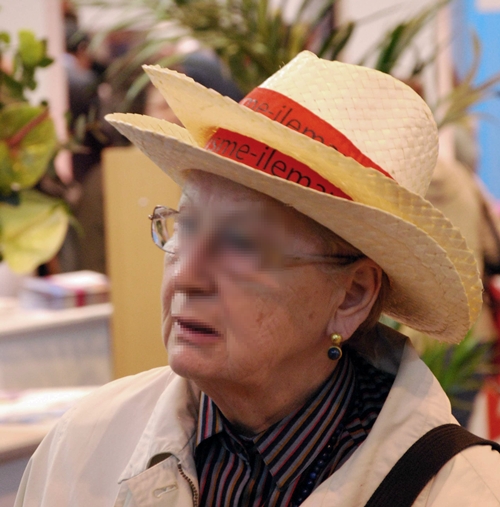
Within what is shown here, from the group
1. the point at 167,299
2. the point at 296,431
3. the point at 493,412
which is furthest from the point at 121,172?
the point at 493,412

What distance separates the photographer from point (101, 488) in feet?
3.61

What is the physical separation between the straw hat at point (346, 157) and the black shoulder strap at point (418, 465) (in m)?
0.20

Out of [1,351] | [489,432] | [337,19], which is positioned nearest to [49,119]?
[1,351]

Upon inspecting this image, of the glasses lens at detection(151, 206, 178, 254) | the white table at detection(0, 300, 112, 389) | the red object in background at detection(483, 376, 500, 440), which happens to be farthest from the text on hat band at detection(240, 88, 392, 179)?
the red object in background at detection(483, 376, 500, 440)

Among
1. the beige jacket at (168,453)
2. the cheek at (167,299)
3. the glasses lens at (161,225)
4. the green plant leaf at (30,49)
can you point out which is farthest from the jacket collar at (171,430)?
the green plant leaf at (30,49)

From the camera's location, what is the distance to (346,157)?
2.93ft

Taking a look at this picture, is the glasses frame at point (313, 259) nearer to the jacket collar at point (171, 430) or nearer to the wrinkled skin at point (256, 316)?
the wrinkled skin at point (256, 316)

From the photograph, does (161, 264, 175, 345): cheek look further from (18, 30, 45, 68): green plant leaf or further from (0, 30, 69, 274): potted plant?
(18, 30, 45, 68): green plant leaf

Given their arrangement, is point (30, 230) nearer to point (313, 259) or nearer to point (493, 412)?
point (313, 259)

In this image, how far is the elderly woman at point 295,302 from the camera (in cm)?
93

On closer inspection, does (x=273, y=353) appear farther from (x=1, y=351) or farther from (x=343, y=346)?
(x=1, y=351)

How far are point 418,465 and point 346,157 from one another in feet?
1.41

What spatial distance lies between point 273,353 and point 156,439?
0.24m

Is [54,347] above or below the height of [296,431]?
below
